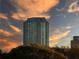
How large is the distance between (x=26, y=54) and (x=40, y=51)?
191cm

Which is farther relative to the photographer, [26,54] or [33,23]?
[33,23]

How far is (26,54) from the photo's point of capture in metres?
31.6

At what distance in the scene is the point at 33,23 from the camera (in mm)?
179125

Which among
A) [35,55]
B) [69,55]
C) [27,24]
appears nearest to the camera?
[35,55]

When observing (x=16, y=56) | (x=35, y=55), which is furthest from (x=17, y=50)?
(x=35, y=55)

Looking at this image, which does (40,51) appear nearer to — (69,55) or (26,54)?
(26,54)

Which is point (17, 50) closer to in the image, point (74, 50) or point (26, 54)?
point (26, 54)

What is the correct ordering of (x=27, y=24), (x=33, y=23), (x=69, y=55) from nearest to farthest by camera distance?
(x=69, y=55) < (x=27, y=24) < (x=33, y=23)

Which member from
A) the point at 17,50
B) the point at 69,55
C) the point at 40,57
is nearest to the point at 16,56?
the point at 17,50

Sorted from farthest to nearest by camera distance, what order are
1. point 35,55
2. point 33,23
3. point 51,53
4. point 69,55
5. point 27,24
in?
point 33,23 → point 27,24 → point 69,55 → point 51,53 → point 35,55

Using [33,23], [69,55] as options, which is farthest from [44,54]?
[33,23]

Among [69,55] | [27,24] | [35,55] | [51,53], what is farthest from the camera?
[27,24]

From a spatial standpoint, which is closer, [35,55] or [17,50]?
[35,55]

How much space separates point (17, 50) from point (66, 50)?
10581 mm
